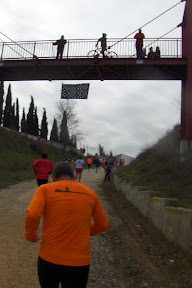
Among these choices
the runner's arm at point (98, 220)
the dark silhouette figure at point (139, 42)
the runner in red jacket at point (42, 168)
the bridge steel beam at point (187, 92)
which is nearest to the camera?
the runner's arm at point (98, 220)

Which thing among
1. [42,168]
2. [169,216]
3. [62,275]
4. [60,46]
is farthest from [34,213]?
[60,46]

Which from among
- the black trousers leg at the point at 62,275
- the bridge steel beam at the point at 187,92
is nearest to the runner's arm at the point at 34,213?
the black trousers leg at the point at 62,275

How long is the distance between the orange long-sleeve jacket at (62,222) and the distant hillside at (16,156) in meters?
11.6

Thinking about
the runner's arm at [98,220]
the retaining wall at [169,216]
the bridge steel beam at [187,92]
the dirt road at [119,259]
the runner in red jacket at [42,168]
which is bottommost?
the dirt road at [119,259]

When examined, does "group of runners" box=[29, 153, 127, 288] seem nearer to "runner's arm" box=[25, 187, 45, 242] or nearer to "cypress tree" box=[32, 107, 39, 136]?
"runner's arm" box=[25, 187, 45, 242]

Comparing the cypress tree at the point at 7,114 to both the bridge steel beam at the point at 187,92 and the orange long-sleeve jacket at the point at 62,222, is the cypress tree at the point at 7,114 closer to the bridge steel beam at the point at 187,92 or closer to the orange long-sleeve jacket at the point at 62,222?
the bridge steel beam at the point at 187,92

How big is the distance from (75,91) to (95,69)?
60.9 inches

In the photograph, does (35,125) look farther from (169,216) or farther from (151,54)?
(169,216)

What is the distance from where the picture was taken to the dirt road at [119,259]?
3824 millimetres

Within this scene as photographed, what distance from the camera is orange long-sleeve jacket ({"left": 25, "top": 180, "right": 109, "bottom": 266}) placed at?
211cm

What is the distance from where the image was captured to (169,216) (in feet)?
18.8

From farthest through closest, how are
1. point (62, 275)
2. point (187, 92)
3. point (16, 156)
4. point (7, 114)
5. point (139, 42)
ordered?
point (7, 114) < point (16, 156) < point (139, 42) < point (187, 92) < point (62, 275)

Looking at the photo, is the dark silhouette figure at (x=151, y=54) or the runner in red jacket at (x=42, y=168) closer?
the runner in red jacket at (x=42, y=168)

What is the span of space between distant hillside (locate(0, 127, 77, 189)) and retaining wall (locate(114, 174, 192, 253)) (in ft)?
26.2
